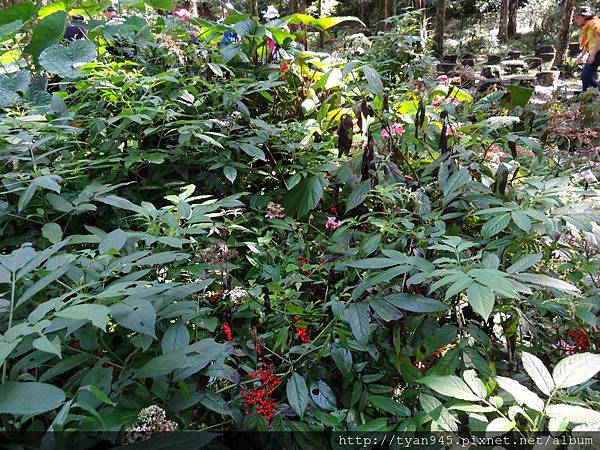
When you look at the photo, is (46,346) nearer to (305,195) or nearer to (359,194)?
(359,194)

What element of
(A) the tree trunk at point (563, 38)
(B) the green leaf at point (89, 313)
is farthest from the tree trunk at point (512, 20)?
(B) the green leaf at point (89, 313)

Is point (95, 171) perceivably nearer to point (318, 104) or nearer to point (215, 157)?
point (215, 157)

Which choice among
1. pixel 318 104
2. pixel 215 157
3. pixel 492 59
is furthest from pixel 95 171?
pixel 492 59

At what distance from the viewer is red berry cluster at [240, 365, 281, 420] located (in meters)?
0.94

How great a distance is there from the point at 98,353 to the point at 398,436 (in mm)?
634

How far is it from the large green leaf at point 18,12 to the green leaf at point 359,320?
253 centimetres

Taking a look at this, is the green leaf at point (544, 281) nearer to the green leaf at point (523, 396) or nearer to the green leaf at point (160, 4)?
the green leaf at point (523, 396)

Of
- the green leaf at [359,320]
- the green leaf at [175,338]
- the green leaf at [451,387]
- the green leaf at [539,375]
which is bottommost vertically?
the green leaf at [451,387]

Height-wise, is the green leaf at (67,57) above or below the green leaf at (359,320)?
above

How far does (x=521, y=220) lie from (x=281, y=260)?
0.71 metres

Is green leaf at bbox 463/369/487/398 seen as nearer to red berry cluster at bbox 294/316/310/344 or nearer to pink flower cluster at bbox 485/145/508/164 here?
red berry cluster at bbox 294/316/310/344

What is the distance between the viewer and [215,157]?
1637 millimetres

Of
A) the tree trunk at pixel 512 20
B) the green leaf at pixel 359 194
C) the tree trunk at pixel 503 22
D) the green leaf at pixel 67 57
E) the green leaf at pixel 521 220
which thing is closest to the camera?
the green leaf at pixel 521 220

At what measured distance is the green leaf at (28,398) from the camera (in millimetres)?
561
